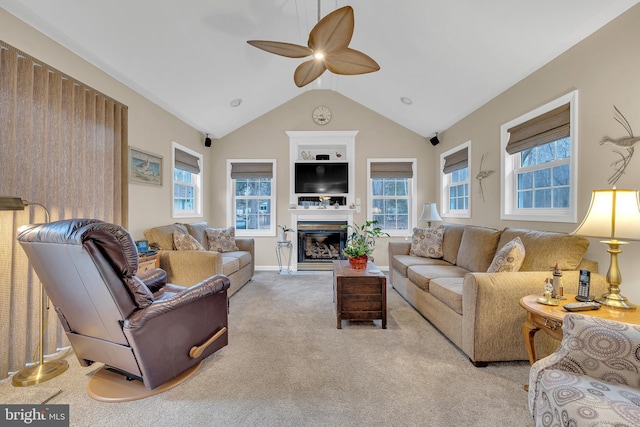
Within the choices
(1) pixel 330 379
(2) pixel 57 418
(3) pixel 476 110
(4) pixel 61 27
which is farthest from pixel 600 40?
(2) pixel 57 418

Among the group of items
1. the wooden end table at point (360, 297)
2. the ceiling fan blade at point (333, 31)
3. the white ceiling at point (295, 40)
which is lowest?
the wooden end table at point (360, 297)

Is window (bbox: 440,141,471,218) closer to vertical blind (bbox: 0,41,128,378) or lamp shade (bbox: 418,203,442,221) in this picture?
lamp shade (bbox: 418,203,442,221)

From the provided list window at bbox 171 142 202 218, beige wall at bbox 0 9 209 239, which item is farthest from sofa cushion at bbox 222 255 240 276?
window at bbox 171 142 202 218

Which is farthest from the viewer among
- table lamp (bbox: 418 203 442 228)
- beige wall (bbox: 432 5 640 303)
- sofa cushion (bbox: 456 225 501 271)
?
table lamp (bbox: 418 203 442 228)

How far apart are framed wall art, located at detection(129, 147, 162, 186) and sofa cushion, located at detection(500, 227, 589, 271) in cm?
409

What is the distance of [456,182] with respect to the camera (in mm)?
4371

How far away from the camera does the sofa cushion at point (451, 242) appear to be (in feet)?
11.2

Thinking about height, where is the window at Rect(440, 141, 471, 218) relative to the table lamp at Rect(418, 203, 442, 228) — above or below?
above

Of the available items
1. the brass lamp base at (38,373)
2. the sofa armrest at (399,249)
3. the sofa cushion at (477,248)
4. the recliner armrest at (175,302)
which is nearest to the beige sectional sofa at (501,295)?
the sofa cushion at (477,248)

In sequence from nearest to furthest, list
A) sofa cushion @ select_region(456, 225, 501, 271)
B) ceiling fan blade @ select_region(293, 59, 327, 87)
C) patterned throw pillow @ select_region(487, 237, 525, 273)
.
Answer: patterned throw pillow @ select_region(487, 237, 525, 273)
ceiling fan blade @ select_region(293, 59, 327, 87)
sofa cushion @ select_region(456, 225, 501, 271)

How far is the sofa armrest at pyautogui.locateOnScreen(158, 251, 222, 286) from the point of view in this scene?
3.06 meters

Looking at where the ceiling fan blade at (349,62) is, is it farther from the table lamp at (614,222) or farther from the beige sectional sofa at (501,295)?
the beige sectional sofa at (501,295)

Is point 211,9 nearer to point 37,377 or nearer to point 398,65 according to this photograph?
point 398,65

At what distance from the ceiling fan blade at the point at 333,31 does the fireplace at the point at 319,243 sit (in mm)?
3233
